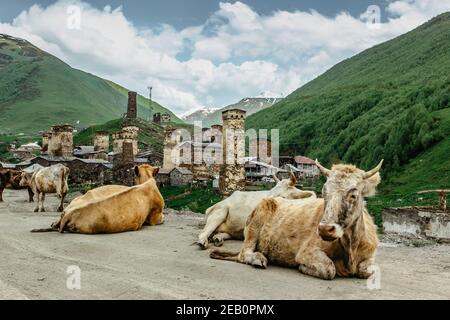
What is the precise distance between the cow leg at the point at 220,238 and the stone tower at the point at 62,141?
34422 millimetres

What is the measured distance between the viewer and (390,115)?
6184 centimetres

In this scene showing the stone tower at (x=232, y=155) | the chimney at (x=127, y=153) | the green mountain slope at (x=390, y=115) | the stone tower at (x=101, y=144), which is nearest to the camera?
the stone tower at (x=232, y=155)

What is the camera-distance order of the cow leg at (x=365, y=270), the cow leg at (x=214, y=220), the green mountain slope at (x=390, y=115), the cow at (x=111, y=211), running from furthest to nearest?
the green mountain slope at (x=390, y=115)
the cow at (x=111, y=211)
the cow leg at (x=214, y=220)
the cow leg at (x=365, y=270)

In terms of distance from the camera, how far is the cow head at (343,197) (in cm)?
540

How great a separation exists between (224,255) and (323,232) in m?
2.49

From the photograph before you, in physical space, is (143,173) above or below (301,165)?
below

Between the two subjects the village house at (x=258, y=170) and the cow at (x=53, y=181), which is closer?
the cow at (x=53, y=181)

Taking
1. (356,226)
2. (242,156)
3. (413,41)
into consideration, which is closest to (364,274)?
(356,226)

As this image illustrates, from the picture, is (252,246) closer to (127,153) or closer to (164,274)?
(164,274)

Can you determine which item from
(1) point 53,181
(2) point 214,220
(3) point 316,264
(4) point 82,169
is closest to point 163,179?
(4) point 82,169

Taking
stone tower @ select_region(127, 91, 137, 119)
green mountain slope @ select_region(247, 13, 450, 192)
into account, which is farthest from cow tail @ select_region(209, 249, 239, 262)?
stone tower @ select_region(127, 91, 137, 119)

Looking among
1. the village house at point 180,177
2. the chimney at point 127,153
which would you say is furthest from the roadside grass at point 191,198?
the village house at point 180,177

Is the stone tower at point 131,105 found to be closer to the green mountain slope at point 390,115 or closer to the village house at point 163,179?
the green mountain slope at point 390,115

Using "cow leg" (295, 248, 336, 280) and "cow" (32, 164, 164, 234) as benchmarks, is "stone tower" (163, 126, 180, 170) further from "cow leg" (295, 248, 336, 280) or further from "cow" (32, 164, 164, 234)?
"cow leg" (295, 248, 336, 280)
